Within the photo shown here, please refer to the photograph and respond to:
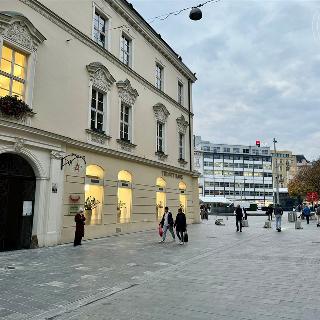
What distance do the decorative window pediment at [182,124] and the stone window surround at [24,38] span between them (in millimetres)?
14333

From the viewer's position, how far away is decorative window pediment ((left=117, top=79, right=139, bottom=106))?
19.2m

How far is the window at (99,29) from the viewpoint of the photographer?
706 inches

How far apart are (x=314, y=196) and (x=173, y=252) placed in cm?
3125

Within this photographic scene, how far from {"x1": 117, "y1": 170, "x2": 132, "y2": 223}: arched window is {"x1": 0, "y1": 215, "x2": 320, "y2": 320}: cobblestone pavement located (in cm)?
593

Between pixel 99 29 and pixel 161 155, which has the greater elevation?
pixel 99 29

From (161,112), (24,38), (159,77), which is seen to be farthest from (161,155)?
(24,38)

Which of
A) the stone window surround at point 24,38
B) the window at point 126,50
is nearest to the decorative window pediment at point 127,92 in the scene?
the window at point 126,50

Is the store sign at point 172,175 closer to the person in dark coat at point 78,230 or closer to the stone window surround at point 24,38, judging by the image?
the person in dark coat at point 78,230

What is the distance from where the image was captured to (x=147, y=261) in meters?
10.7

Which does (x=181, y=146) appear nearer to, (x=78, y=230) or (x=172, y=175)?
(x=172, y=175)

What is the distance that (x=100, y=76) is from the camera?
57.9 feet

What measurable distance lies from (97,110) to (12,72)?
5238mm

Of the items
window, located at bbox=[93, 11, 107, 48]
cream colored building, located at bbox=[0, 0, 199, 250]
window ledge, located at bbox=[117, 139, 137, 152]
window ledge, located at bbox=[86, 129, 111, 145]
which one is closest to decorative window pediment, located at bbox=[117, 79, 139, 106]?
cream colored building, located at bbox=[0, 0, 199, 250]

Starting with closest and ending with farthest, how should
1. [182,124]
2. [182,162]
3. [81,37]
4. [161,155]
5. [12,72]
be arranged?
[12,72] < [81,37] < [161,155] < [182,162] < [182,124]
